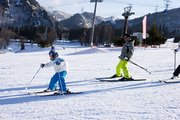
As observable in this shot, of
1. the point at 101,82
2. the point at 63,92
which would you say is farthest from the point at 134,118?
the point at 101,82

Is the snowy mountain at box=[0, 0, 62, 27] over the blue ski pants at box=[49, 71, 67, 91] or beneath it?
over

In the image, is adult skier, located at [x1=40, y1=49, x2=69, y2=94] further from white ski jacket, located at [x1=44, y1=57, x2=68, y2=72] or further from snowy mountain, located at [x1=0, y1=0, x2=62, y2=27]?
snowy mountain, located at [x1=0, y1=0, x2=62, y2=27]

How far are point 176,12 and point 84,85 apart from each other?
19145 cm

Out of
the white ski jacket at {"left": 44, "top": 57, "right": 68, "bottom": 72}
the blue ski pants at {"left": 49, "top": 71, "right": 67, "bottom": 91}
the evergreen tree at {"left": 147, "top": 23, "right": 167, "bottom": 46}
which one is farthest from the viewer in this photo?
the evergreen tree at {"left": 147, "top": 23, "right": 167, "bottom": 46}

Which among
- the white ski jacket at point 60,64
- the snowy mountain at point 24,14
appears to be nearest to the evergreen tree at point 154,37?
the white ski jacket at point 60,64

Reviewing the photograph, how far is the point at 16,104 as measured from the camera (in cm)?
392

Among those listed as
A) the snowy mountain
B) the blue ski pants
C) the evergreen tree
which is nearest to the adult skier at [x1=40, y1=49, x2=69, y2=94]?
the blue ski pants

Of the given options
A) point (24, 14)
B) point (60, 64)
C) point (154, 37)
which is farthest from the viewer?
point (24, 14)

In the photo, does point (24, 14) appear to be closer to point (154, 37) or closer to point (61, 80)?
point (154, 37)

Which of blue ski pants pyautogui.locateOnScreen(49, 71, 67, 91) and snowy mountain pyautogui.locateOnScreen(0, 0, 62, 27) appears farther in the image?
snowy mountain pyautogui.locateOnScreen(0, 0, 62, 27)

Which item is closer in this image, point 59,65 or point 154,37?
point 59,65

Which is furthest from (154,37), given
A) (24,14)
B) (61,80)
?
(24,14)

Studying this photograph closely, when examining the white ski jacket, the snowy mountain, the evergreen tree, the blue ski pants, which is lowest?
the blue ski pants

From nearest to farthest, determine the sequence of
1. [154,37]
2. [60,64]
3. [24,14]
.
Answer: [60,64] → [154,37] → [24,14]
